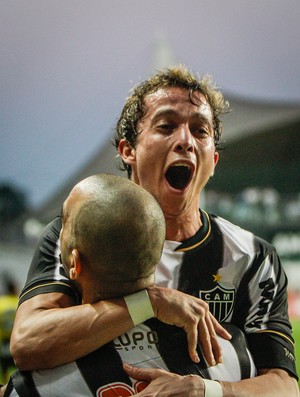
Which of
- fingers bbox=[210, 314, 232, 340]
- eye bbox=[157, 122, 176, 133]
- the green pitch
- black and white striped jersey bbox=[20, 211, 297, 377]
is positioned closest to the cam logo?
black and white striped jersey bbox=[20, 211, 297, 377]

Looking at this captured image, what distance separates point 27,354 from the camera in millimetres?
1570

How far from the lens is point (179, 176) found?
6.18 feet

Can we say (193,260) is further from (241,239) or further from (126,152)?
(126,152)

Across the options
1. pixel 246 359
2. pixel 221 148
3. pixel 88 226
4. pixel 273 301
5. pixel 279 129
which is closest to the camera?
pixel 88 226

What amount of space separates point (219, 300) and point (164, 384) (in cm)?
33

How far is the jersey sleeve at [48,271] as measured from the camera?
1.69 meters

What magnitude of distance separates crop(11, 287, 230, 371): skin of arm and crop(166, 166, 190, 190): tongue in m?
0.36

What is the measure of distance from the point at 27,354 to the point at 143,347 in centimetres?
27

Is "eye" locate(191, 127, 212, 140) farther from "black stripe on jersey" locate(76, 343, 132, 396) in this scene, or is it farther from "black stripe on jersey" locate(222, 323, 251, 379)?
"black stripe on jersey" locate(76, 343, 132, 396)

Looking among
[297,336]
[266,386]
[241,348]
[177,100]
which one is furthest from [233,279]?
[297,336]

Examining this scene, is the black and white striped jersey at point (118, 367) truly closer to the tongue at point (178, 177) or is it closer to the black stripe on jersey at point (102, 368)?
the black stripe on jersey at point (102, 368)

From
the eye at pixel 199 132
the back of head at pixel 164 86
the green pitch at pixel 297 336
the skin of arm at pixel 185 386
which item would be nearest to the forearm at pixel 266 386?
the skin of arm at pixel 185 386

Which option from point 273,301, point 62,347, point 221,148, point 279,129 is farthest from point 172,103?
point 279,129

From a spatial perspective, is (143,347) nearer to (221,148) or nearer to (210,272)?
(210,272)
